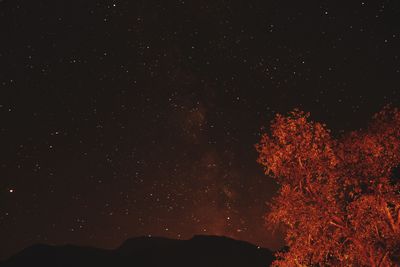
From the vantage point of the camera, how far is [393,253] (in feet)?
55.0

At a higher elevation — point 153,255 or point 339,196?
point 153,255

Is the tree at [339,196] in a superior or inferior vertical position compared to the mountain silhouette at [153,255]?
inferior

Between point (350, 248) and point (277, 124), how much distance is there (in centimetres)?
608

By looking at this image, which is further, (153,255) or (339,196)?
(153,255)

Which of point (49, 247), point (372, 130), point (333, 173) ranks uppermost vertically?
point (49, 247)

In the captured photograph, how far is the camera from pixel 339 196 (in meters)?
17.5

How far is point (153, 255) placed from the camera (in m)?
172

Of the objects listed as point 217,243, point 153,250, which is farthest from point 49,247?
point 217,243

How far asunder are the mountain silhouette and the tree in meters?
144

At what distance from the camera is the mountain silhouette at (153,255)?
155375 millimetres

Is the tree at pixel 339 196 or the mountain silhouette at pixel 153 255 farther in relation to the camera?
the mountain silhouette at pixel 153 255

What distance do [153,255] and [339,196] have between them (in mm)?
163152

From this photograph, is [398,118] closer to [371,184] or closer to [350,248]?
[371,184]

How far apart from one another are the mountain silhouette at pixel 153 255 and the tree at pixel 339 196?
144m
